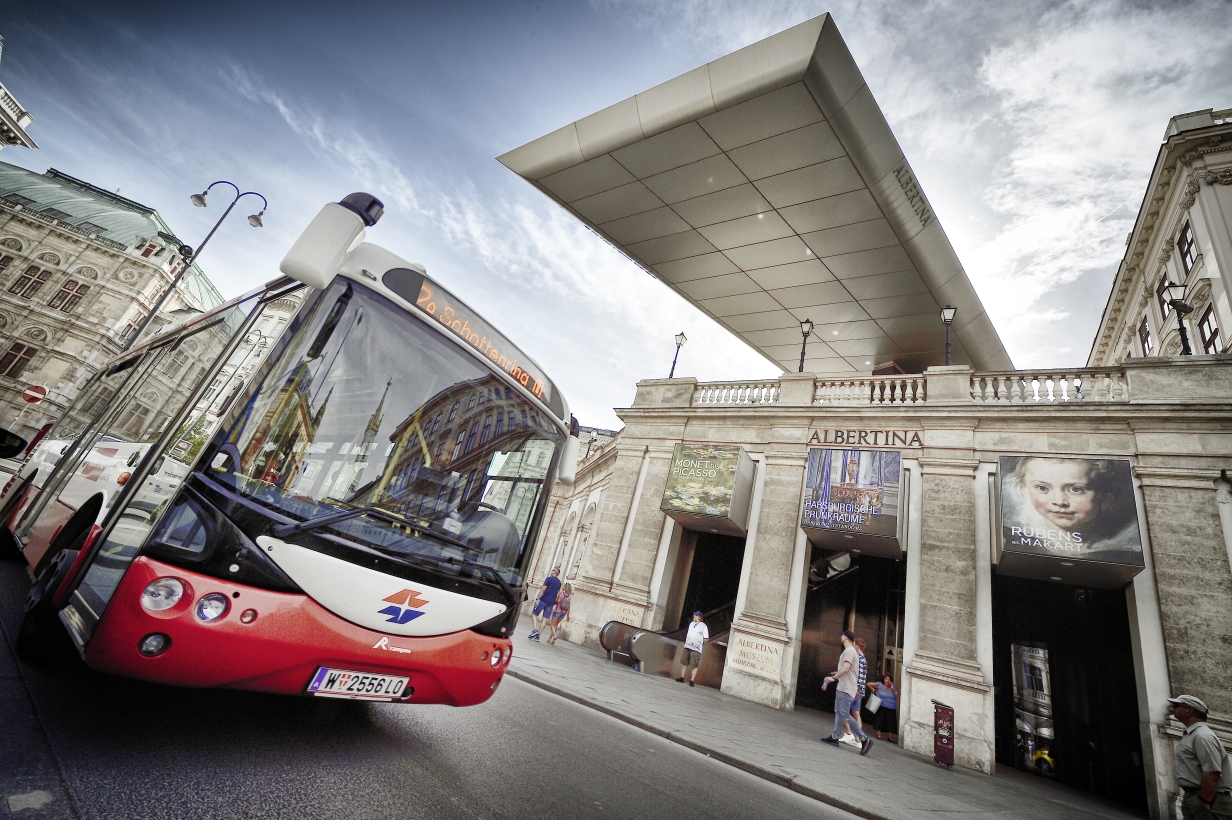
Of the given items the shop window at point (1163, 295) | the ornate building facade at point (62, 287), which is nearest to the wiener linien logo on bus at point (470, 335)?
the shop window at point (1163, 295)

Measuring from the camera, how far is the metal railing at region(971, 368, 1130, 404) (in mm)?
10055

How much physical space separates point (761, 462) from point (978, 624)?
17.7ft

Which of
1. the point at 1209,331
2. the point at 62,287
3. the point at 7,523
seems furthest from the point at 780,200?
the point at 62,287

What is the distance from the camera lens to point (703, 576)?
14.3 meters

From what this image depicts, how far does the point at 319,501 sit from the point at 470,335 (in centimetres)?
146

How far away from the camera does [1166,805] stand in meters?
7.55

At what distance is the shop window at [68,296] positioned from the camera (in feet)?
117

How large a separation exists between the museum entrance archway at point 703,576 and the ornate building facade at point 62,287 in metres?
36.8

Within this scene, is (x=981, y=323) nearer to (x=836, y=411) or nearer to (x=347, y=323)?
(x=836, y=411)

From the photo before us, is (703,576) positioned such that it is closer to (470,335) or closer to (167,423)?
(470,335)

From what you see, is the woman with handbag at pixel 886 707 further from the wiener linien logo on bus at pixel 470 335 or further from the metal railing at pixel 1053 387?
the wiener linien logo on bus at pixel 470 335

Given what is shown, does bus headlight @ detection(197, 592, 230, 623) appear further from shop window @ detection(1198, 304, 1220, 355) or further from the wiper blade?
shop window @ detection(1198, 304, 1220, 355)

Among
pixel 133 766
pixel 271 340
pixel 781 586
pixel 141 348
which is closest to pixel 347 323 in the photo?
pixel 271 340

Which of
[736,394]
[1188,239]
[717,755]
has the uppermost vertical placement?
[1188,239]
